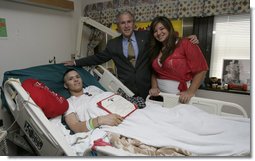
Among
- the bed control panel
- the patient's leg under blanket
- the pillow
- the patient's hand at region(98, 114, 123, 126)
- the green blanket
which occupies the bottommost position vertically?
the bed control panel

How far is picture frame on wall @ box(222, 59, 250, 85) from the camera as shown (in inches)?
80.3

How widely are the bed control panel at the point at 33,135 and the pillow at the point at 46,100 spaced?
126 mm

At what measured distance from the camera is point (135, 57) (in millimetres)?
1802

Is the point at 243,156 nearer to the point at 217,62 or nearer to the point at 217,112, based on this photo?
the point at 217,112

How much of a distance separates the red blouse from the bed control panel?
1026 mm

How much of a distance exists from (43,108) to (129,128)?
1.87 feet

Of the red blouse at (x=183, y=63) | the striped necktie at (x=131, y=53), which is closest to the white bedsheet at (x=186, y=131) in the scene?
the red blouse at (x=183, y=63)

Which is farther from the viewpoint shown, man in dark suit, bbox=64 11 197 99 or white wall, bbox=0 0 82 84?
white wall, bbox=0 0 82 84

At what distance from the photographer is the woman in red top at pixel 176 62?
1528 mm

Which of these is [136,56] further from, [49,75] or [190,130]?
[190,130]

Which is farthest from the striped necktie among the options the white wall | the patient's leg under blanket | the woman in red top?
the white wall

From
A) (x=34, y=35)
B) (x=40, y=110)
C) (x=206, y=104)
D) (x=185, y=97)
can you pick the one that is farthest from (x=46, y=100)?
(x=34, y=35)

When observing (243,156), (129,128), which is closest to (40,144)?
(129,128)

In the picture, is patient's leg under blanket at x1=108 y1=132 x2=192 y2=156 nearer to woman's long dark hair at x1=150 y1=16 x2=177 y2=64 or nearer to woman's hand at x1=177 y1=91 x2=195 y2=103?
woman's hand at x1=177 y1=91 x2=195 y2=103
